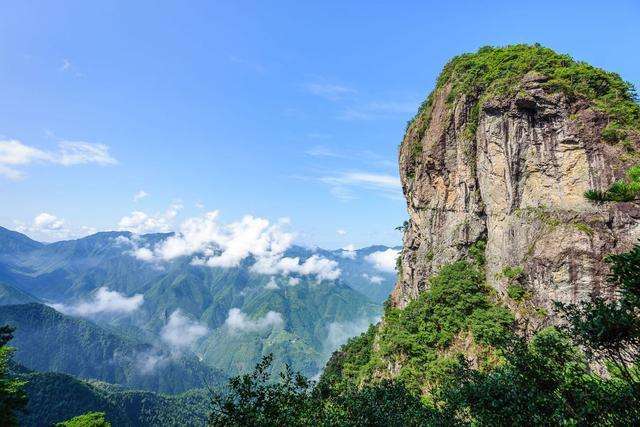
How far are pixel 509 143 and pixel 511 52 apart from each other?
13.2 metres

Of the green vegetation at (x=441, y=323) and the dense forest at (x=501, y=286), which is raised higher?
the dense forest at (x=501, y=286)

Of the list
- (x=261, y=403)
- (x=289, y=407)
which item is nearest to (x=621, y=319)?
(x=289, y=407)

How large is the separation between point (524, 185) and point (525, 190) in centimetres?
62

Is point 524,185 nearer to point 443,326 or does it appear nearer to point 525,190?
point 525,190

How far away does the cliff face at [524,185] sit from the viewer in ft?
114

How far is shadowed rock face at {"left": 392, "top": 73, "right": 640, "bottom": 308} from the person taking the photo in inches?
1363

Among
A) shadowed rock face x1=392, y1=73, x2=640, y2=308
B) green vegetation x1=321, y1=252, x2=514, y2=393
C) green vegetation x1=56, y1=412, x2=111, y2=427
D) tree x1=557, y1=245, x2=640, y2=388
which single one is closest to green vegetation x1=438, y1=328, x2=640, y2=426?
tree x1=557, y1=245, x2=640, y2=388

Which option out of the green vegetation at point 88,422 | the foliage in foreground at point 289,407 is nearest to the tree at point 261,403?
the foliage in foreground at point 289,407

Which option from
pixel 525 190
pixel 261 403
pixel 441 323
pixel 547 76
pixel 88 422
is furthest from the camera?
pixel 441 323

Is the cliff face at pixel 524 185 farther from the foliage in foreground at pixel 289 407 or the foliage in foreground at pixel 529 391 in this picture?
the foliage in foreground at pixel 289 407

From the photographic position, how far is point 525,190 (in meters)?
42.2

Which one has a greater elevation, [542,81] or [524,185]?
[542,81]

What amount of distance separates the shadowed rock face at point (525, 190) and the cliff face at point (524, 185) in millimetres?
104

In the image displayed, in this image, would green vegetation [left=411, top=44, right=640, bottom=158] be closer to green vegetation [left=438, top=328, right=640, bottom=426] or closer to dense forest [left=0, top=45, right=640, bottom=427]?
dense forest [left=0, top=45, right=640, bottom=427]
